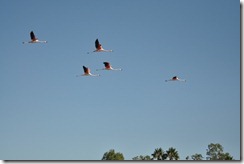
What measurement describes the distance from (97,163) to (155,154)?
82.2 feet

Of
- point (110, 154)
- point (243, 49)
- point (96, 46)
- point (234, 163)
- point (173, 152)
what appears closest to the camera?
point (234, 163)

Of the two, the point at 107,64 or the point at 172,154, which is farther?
the point at 172,154

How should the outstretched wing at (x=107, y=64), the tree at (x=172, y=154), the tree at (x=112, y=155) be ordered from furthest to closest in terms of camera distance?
the tree at (x=112, y=155) < the tree at (x=172, y=154) < the outstretched wing at (x=107, y=64)

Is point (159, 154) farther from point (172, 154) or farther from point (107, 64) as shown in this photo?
point (107, 64)

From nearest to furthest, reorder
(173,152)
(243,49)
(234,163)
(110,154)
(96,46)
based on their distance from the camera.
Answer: (234,163) → (243,49) → (96,46) → (173,152) → (110,154)

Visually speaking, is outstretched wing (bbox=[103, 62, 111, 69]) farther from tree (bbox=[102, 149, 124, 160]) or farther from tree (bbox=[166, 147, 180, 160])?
tree (bbox=[102, 149, 124, 160])

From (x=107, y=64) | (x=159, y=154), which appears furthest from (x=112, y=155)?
(x=107, y=64)

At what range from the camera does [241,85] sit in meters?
16.2

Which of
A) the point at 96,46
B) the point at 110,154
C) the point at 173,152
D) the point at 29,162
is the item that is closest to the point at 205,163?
the point at 29,162

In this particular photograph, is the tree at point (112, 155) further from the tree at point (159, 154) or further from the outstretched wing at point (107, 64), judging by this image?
the outstretched wing at point (107, 64)

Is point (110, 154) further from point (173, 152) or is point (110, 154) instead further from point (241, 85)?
point (241, 85)

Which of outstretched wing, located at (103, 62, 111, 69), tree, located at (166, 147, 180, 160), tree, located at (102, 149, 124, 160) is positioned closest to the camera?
outstretched wing, located at (103, 62, 111, 69)

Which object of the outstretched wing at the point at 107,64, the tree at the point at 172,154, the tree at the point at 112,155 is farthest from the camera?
the tree at the point at 112,155

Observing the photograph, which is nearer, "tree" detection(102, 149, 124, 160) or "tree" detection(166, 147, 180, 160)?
"tree" detection(166, 147, 180, 160)
